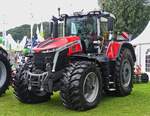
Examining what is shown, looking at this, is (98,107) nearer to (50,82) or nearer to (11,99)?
(50,82)

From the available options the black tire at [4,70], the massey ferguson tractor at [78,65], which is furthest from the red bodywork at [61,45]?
the black tire at [4,70]

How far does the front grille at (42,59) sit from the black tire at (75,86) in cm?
54

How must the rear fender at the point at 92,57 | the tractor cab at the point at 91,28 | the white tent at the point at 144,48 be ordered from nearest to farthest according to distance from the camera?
the rear fender at the point at 92,57 < the tractor cab at the point at 91,28 < the white tent at the point at 144,48

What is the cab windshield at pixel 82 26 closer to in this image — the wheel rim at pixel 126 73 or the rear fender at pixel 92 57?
the rear fender at pixel 92 57

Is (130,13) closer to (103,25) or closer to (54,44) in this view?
(103,25)

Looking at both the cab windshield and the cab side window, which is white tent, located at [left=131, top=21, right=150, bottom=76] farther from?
the cab windshield

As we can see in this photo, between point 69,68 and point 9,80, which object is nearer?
point 69,68

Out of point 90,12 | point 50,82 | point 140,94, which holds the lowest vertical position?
point 140,94

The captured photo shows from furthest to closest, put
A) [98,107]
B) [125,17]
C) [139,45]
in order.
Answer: [125,17]
[139,45]
[98,107]

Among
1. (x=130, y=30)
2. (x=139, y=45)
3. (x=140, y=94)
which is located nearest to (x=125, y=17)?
(x=130, y=30)

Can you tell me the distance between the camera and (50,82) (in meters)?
9.09

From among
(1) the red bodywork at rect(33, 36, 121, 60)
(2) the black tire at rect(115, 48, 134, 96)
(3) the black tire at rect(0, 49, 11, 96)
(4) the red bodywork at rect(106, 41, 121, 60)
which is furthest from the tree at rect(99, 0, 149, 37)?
(1) the red bodywork at rect(33, 36, 121, 60)

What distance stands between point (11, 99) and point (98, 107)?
2.60 m

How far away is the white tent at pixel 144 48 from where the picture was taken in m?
20.7
